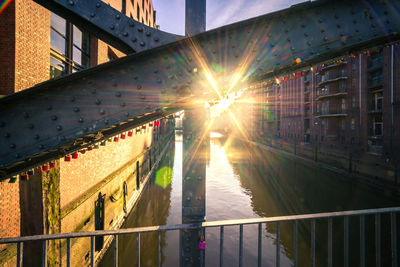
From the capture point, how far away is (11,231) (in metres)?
4.56

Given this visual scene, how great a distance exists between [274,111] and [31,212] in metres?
52.0

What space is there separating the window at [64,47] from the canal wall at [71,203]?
3071 millimetres

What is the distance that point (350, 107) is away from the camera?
26.7 metres

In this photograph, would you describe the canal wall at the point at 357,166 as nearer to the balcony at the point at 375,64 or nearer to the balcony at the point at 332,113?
the balcony at the point at 332,113

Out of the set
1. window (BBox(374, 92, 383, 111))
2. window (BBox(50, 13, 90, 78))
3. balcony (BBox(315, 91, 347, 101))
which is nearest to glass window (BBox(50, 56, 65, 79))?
window (BBox(50, 13, 90, 78))

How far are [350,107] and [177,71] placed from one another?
32.8m

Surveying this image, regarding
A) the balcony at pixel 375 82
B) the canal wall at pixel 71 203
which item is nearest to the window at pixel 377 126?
the balcony at pixel 375 82

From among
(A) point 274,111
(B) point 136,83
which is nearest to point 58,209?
(B) point 136,83

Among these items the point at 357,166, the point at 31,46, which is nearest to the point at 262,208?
the point at 357,166

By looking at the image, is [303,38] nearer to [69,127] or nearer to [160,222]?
[69,127]

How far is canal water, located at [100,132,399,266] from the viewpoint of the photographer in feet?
28.1

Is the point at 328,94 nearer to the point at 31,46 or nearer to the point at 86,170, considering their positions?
the point at 86,170

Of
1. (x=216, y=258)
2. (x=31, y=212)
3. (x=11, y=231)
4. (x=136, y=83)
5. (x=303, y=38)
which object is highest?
(x=303, y=38)

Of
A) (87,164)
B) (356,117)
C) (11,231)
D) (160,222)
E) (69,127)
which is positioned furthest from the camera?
(356,117)
